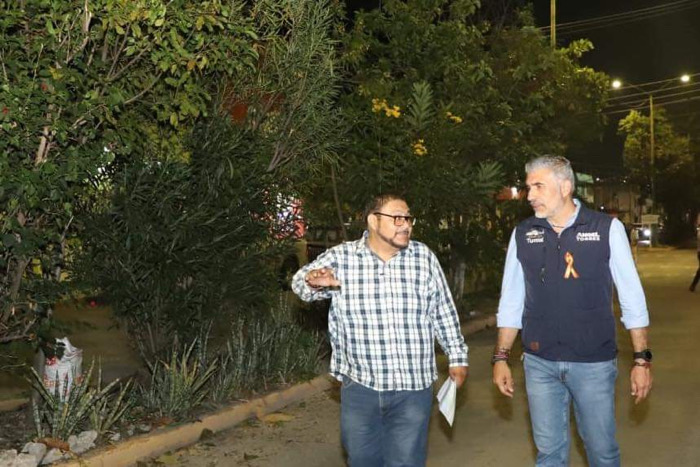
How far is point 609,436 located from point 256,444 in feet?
11.3

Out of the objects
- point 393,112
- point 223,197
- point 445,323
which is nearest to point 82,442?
point 223,197

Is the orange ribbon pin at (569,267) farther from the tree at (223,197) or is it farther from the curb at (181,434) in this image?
the tree at (223,197)

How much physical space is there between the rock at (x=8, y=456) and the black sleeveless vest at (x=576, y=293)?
3346 mm

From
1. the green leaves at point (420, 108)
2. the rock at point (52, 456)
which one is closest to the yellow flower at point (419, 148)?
the green leaves at point (420, 108)

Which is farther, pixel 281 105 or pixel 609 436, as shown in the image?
pixel 281 105

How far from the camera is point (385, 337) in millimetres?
4609

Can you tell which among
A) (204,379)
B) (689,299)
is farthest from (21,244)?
(689,299)

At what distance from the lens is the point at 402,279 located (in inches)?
184

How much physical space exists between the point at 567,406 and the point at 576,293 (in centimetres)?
63

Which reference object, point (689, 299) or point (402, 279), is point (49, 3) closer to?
point (402, 279)

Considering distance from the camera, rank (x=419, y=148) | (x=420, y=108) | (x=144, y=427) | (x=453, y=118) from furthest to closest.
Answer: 1. (x=453, y=118)
2. (x=419, y=148)
3. (x=420, y=108)
4. (x=144, y=427)

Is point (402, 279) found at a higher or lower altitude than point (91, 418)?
higher

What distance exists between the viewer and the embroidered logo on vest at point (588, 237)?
15.5 feet

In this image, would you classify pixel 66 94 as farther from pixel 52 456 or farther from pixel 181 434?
pixel 181 434
